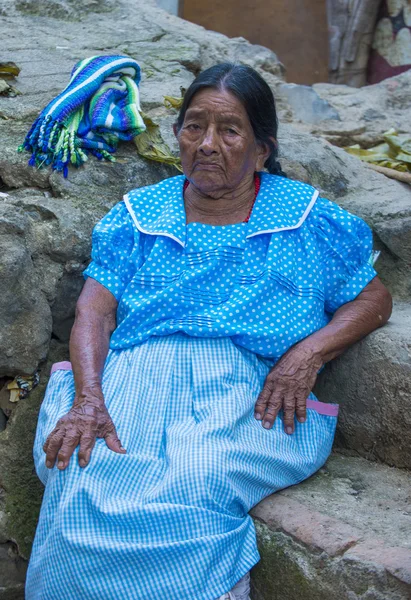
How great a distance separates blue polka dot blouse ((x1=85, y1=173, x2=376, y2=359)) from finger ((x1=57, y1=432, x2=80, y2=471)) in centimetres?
39

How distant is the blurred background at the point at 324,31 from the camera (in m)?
8.07

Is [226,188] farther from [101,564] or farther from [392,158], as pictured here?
[392,158]

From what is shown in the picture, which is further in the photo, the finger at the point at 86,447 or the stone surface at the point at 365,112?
the stone surface at the point at 365,112

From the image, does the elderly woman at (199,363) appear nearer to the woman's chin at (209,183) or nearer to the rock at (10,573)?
the woman's chin at (209,183)

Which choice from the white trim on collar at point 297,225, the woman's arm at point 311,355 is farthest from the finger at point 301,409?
the white trim on collar at point 297,225

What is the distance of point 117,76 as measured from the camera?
129 inches

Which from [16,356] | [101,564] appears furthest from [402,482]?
[16,356]

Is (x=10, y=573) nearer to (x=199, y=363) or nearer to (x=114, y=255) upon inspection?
(x=199, y=363)

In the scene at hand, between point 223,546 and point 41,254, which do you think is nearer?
point 223,546

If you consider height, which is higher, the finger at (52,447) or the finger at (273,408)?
the finger at (273,408)

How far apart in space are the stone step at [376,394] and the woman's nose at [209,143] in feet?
2.55

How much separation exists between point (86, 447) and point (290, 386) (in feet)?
2.10

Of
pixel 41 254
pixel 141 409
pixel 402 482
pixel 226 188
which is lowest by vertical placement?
pixel 402 482

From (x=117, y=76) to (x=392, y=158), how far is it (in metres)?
1.54
